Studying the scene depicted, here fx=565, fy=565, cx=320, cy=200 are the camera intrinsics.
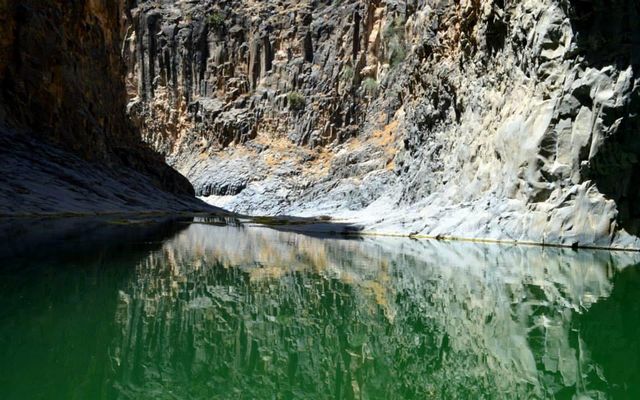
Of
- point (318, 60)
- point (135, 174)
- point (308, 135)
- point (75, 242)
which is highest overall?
point (318, 60)

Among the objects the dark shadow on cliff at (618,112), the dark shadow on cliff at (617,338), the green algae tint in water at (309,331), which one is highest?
the dark shadow on cliff at (618,112)

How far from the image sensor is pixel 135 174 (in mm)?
55094

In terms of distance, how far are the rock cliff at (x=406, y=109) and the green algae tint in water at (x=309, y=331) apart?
26.1 feet

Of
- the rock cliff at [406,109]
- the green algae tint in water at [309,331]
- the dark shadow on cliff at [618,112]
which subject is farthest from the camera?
the rock cliff at [406,109]

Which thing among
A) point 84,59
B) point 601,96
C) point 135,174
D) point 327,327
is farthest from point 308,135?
→ point 327,327

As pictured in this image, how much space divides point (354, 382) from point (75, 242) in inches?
595

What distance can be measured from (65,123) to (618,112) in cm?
4147

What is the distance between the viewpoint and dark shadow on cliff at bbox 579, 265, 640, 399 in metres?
5.49

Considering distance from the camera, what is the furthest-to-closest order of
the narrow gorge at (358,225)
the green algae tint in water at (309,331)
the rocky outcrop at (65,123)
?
1. the rocky outcrop at (65,123)
2. the narrow gorge at (358,225)
3. the green algae tint in water at (309,331)

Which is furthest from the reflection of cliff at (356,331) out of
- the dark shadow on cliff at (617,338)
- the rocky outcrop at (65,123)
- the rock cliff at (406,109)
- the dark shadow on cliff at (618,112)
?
the rocky outcrop at (65,123)

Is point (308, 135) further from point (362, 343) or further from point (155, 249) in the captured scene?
point (362, 343)

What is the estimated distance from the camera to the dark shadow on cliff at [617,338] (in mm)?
5495

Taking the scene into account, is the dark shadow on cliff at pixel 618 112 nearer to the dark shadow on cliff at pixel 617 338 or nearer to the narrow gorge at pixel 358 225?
the narrow gorge at pixel 358 225

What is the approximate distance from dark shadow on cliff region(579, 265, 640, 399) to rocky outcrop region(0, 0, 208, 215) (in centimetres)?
2954
